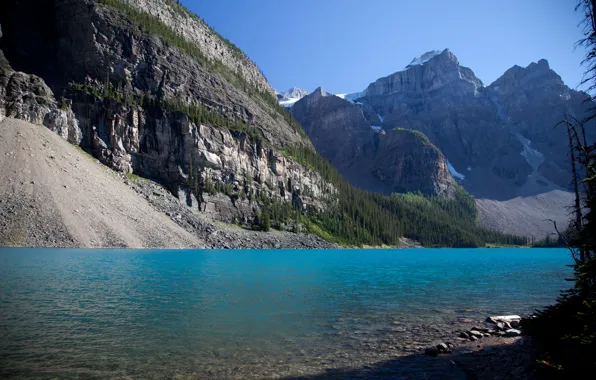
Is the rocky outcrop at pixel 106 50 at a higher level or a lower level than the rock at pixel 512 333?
higher

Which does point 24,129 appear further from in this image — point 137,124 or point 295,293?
point 295,293

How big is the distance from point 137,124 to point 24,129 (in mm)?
40123

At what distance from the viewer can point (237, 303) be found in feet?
79.2

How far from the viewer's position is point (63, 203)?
226 feet

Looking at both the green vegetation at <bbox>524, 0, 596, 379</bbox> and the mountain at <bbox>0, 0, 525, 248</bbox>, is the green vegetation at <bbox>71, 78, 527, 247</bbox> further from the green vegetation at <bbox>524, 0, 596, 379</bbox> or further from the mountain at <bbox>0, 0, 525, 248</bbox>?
the green vegetation at <bbox>524, 0, 596, 379</bbox>

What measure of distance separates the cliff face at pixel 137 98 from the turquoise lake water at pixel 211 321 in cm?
8546

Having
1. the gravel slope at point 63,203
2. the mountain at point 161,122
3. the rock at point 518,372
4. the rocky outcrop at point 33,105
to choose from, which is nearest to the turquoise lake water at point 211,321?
the rock at point 518,372

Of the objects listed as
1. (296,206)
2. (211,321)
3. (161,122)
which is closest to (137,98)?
(161,122)

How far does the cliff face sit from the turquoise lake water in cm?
8546

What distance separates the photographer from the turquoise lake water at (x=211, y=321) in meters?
13.2

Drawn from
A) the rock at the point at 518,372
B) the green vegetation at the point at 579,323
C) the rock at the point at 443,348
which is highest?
the green vegetation at the point at 579,323

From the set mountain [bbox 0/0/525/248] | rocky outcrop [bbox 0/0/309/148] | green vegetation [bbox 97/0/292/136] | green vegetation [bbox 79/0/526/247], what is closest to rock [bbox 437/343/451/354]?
mountain [bbox 0/0/525/248]

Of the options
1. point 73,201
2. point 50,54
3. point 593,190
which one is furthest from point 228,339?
point 50,54

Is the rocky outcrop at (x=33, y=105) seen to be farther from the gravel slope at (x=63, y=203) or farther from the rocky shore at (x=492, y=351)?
the rocky shore at (x=492, y=351)
